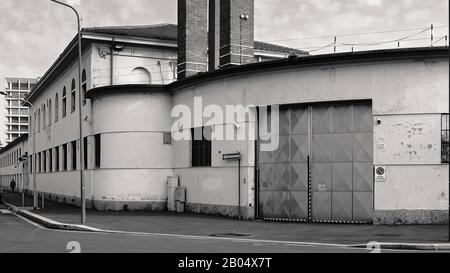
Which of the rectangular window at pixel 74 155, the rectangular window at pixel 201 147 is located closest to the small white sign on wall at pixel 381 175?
the rectangular window at pixel 201 147

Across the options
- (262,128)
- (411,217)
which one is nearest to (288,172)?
(262,128)

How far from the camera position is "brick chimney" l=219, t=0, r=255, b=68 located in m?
26.2

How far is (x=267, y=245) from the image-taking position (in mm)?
13461

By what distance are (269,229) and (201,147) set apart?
7.40 metres

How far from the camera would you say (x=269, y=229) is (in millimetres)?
17391

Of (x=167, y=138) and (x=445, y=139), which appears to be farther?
(x=167, y=138)

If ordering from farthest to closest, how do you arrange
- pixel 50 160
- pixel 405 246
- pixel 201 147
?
pixel 50 160 < pixel 201 147 < pixel 405 246

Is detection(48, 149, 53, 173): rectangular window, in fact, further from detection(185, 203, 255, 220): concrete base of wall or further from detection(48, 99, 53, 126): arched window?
detection(185, 203, 255, 220): concrete base of wall

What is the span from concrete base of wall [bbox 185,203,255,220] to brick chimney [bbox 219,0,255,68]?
6947mm

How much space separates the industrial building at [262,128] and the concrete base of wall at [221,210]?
59 mm

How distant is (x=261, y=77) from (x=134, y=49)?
A: 39.4 feet

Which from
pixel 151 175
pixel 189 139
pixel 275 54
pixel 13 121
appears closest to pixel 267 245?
pixel 189 139

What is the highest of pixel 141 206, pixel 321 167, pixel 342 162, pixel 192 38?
pixel 192 38

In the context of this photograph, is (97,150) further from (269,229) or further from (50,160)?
(50,160)
